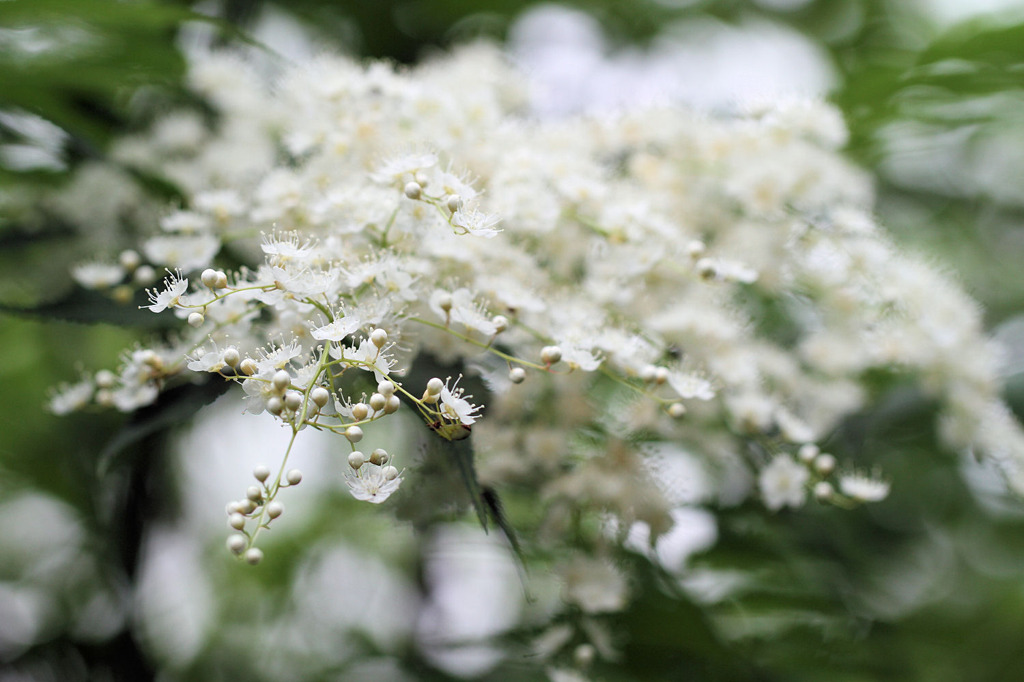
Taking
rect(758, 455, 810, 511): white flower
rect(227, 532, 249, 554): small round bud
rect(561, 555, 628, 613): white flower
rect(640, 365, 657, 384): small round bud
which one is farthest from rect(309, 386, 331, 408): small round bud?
rect(758, 455, 810, 511): white flower

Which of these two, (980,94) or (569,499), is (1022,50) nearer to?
(980,94)

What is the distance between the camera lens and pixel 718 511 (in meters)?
1.10

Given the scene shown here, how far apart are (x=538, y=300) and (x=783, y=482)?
414 millimetres

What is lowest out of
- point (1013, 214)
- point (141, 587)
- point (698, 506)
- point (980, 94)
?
point (141, 587)

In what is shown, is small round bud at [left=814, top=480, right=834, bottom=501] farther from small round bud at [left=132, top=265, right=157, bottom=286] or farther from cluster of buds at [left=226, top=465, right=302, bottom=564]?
small round bud at [left=132, top=265, right=157, bottom=286]

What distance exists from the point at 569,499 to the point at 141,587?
835mm

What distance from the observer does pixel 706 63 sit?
72.3 inches

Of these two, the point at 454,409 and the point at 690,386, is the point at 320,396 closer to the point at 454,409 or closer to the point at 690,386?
the point at 454,409

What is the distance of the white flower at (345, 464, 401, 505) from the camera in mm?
606

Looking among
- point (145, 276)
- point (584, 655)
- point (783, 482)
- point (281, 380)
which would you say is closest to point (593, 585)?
point (584, 655)

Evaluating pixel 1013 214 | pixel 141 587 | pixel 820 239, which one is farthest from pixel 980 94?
pixel 141 587

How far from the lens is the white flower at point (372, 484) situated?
0.61 meters

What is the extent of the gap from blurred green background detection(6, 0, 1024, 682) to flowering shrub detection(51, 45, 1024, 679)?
98mm

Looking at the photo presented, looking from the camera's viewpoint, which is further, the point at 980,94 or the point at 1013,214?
the point at 1013,214
